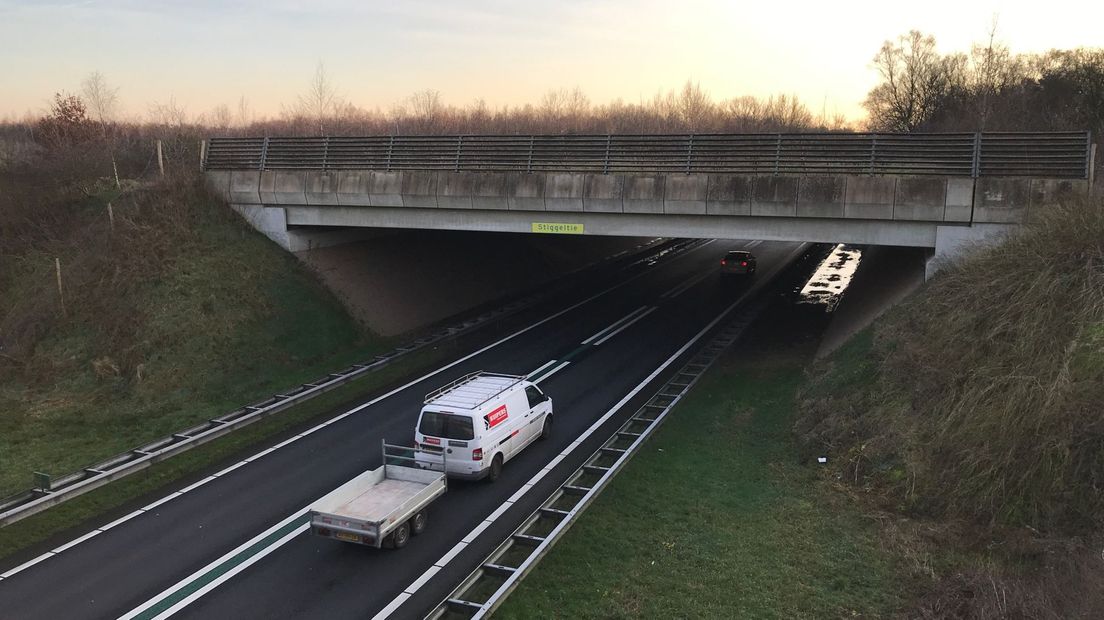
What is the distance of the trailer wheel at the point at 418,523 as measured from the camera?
1245 cm

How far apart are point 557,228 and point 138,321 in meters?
14.4

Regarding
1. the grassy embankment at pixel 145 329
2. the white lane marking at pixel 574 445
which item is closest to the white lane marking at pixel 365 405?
the grassy embankment at pixel 145 329

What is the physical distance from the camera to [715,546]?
11766 millimetres

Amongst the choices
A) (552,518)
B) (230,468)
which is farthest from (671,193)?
(230,468)

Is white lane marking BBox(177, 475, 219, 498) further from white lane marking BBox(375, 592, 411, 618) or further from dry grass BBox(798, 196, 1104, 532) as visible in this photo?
dry grass BBox(798, 196, 1104, 532)

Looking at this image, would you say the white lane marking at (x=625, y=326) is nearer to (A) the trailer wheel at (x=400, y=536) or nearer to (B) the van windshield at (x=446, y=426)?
(B) the van windshield at (x=446, y=426)

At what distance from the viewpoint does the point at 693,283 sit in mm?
37375

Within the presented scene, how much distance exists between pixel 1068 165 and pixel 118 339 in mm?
29368

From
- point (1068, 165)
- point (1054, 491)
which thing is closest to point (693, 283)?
point (1068, 165)

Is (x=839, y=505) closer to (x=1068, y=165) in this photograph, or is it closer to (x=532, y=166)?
(x=1068, y=165)

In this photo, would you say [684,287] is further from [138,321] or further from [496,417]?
[138,321]

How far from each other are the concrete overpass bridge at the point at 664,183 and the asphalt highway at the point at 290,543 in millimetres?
6293

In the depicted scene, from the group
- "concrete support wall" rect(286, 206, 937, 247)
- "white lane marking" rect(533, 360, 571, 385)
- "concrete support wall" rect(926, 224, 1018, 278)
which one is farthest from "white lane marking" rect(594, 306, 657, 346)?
"concrete support wall" rect(926, 224, 1018, 278)

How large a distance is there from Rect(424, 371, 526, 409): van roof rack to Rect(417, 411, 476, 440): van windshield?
30 centimetres
